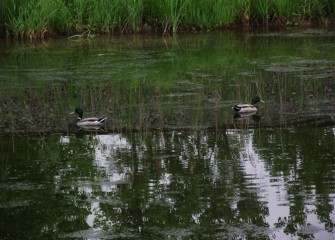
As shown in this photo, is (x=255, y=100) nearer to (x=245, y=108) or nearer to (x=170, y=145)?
(x=245, y=108)

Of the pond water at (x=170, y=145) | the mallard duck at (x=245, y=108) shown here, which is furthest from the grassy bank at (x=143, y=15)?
the mallard duck at (x=245, y=108)

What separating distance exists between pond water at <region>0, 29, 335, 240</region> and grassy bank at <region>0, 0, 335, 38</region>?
4.77ft

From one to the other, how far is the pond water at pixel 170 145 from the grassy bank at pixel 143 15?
1.45m

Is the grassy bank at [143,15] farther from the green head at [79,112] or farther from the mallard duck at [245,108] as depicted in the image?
the mallard duck at [245,108]

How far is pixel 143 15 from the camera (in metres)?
14.9

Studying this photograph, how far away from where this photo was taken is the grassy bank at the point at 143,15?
1412 centimetres

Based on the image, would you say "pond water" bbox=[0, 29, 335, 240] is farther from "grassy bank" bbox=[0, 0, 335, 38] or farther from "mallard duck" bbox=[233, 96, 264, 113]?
"grassy bank" bbox=[0, 0, 335, 38]

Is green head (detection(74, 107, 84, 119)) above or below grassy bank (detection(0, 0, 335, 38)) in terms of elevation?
below

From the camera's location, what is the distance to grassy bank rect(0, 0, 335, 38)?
14117mm

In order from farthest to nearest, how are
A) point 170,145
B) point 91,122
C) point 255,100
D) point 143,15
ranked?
1. point 143,15
2. point 255,100
3. point 91,122
4. point 170,145

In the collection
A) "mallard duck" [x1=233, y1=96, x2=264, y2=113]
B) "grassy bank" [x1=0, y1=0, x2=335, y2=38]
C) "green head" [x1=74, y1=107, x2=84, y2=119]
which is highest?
"grassy bank" [x1=0, y1=0, x2=335, y2=38]

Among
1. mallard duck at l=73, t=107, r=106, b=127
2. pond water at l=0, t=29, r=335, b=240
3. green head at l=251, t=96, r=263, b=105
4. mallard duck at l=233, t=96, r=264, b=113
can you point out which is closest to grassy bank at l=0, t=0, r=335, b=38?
pond water at l=0, t=29, r=335, b=240

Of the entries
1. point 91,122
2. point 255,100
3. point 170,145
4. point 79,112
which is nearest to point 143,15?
point 255,100

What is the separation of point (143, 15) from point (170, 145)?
774 cm
